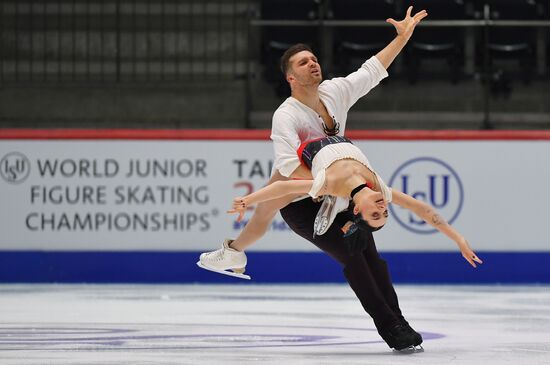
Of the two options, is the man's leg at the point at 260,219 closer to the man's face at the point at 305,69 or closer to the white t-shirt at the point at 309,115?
the white t-shirt at the point at 309,115

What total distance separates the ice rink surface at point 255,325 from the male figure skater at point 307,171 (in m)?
0.20

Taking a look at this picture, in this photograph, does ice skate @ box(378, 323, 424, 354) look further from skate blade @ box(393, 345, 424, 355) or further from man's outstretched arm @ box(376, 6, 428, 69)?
man's outstretched arm @ box(376, 6, 428, 69)

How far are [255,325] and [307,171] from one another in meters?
1.67

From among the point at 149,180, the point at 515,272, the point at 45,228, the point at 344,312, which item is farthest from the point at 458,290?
the point at 45,228

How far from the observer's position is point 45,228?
1023 centimetres

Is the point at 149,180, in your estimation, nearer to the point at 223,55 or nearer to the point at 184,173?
the point at 184,173

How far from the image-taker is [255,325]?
700 cm

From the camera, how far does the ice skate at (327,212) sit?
555cm

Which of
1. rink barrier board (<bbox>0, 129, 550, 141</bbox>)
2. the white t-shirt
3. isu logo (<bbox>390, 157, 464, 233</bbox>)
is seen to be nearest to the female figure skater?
the white t-shirt

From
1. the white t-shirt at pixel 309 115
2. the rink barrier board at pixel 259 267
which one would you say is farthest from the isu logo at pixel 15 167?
the white t-shirt at pixel 309 115

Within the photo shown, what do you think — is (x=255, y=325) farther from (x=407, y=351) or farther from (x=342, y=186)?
(x=342, y=186)

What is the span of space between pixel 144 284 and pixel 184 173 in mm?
1022

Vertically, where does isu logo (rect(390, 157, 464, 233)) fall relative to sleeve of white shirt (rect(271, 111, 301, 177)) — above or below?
below

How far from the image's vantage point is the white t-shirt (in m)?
5.60
